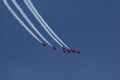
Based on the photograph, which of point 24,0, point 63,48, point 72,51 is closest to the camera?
point 24,0

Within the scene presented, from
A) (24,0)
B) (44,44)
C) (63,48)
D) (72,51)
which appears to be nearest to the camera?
(24,0)

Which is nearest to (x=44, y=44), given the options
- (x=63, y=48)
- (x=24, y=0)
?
(x=63, y=48)

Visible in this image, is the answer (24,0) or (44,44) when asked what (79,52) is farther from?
(24,0)

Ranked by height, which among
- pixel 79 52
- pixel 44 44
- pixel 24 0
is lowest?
pixel 79 52

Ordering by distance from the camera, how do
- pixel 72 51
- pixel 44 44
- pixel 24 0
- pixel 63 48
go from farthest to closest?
pixel 72 51 < pixel 63 48 < pixel 44 44 < pixel 24 0

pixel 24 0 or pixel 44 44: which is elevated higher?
pixel 24 0

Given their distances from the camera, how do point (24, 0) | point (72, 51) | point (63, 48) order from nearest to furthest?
point (24, 0) < point (63, 48) < point (72, 51)

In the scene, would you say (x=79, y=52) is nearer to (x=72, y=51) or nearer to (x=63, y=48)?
(x=72, y=51)

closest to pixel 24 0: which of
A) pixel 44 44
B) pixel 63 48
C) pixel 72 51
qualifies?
pixel 44 44

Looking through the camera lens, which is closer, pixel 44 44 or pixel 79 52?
pixel 44 44

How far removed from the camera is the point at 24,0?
5494cm

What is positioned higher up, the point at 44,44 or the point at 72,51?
the point at 44,44

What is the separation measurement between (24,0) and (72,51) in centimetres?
2559

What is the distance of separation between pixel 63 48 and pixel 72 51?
32.6 ft
